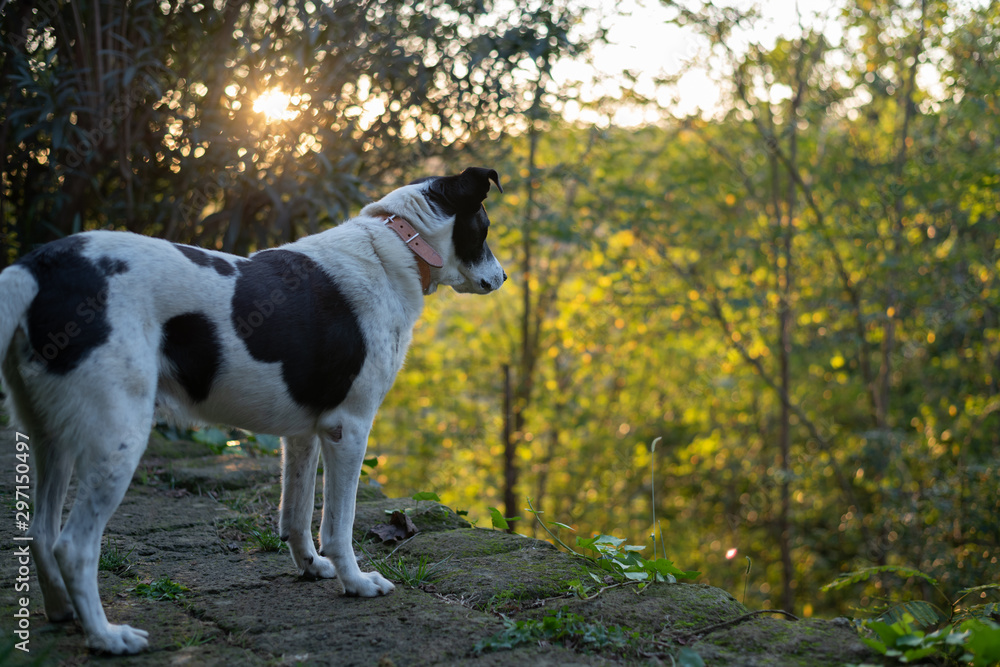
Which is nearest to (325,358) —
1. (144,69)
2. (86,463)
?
(86,463)

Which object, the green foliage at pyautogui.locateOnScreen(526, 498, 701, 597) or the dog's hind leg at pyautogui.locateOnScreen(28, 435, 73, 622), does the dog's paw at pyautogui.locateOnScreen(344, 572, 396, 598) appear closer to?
the green foliage at pyautogui.locateOnScreen(526, 498, 701, 597)

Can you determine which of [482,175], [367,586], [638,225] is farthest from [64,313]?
[638,225]

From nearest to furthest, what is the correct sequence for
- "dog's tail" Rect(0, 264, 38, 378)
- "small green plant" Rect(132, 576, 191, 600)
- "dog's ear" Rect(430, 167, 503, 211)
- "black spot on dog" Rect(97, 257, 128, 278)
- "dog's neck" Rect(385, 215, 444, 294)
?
1. "dog's tail" Rect(0, 264, 38, 378)
2. "black spot on dog" Rect(97, 257, 128, 278)
3. "small green plant" Rect(132, 576, 191, 600)
4. "dog's neck" Rect(385, 215, 444, 294)
5. "dog's ear" Rect(430, 167, 503, 211)

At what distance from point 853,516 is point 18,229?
7444mm

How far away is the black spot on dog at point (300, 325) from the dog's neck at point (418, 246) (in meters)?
0.35

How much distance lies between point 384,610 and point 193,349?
0.93 meters

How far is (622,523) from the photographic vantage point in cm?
982

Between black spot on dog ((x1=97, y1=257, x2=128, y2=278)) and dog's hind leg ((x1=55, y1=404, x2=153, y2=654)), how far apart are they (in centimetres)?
33

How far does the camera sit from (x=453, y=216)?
2.66 meters

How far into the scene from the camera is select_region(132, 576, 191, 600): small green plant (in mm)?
2172

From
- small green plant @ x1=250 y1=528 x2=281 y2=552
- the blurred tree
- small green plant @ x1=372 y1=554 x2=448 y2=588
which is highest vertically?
the blurred tree

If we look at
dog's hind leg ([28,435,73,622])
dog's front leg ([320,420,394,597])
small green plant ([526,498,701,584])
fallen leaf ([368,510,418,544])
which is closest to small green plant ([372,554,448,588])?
dog's front leg ([320,420,394,597])

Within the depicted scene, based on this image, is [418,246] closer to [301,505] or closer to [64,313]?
[301,505]

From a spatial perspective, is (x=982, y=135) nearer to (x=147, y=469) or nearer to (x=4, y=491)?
(x=147, y=469)
